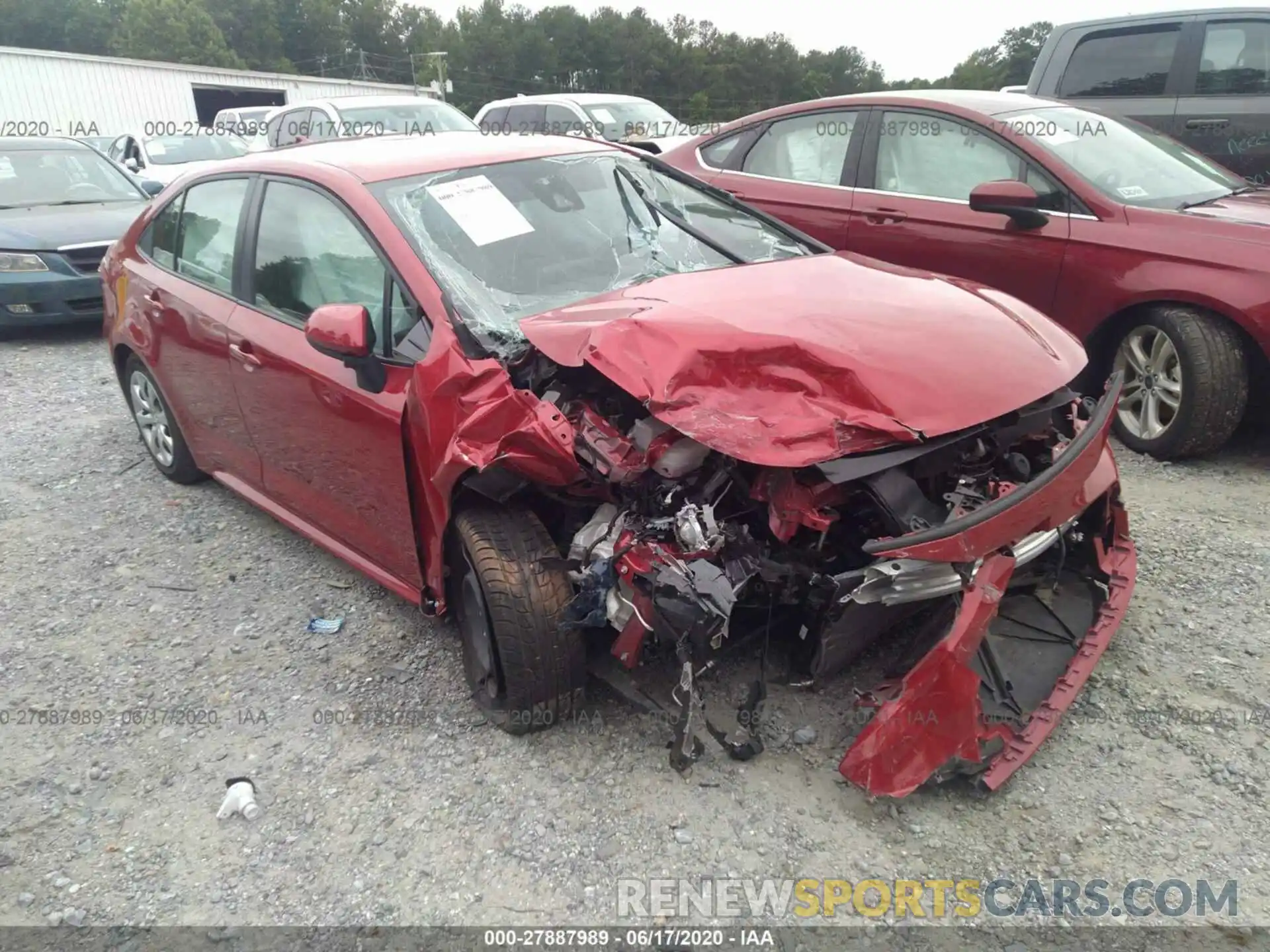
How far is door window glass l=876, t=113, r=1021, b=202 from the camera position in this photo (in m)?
4.72

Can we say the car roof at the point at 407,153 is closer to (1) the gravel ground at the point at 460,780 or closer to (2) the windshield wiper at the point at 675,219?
(2) the windshield wiper at the point at 675,219

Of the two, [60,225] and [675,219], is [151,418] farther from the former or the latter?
[60,225]

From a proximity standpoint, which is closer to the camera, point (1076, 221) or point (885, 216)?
point (1076, 221)

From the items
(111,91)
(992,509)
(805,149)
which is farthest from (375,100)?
(111,91)

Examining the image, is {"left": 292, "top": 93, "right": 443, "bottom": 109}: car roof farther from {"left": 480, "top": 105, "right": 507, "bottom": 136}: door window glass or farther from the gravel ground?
the gravel ground

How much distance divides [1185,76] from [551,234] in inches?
229

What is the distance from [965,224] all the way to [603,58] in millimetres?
67521

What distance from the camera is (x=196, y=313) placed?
3.73 meters

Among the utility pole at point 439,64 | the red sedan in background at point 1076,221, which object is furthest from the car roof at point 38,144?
the utility pole at point 439,64

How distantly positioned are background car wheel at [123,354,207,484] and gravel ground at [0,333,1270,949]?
962mm

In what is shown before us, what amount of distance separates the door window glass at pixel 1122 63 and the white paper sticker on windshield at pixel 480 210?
18.6ft

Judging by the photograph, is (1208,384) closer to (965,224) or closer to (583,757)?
(965,224)

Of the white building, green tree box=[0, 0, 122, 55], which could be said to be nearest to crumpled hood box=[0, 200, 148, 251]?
the white building

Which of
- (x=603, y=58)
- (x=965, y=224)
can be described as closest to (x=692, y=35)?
(x=603, y=58)
